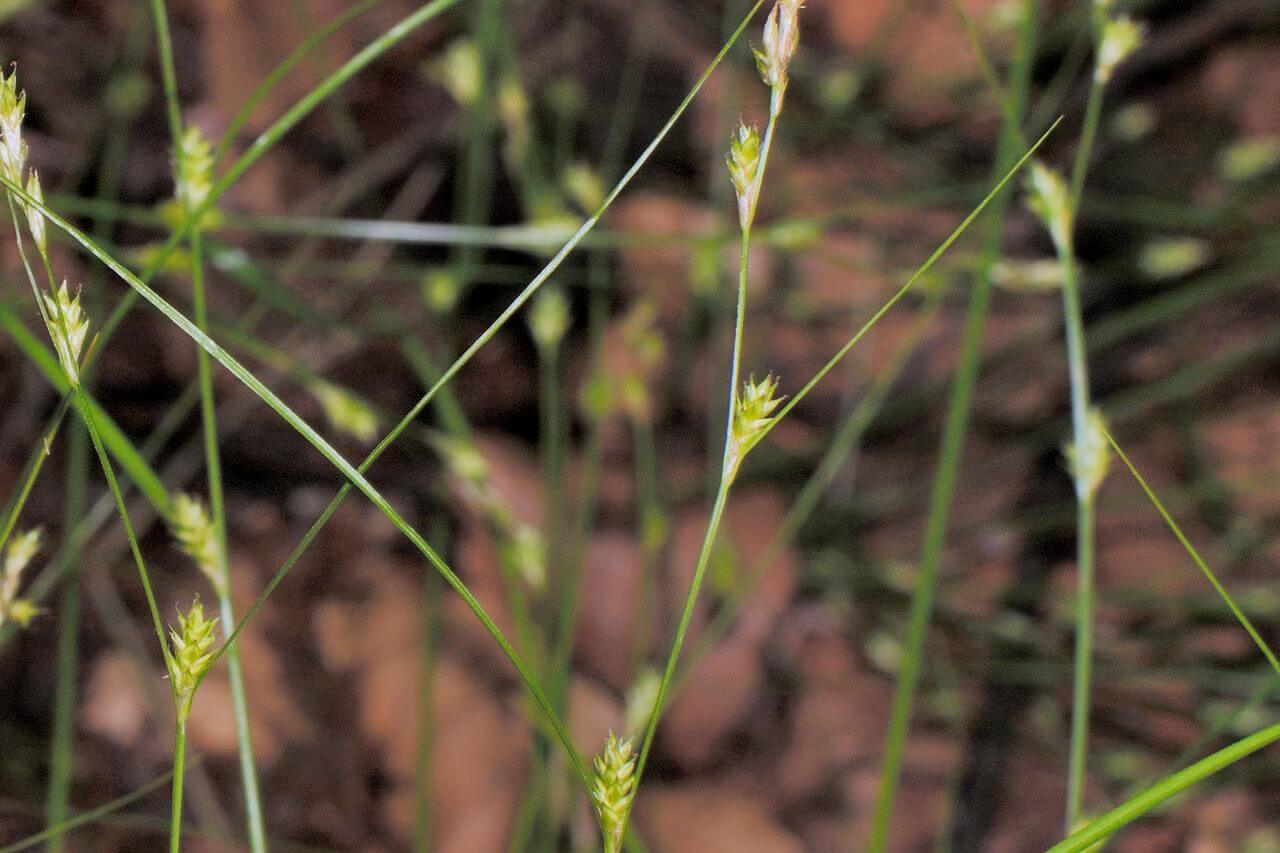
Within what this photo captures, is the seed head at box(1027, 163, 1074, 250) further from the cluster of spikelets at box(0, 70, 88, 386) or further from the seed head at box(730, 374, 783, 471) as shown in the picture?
the cluster of spikelets at box(0, 70, 88, 386)

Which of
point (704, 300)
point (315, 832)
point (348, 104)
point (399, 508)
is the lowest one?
point (315, 832)

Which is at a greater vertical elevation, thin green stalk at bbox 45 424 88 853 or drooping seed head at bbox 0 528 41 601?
thin green stalk at bbox 45 424 88 853

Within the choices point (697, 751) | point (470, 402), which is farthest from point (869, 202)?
point (697, 751)

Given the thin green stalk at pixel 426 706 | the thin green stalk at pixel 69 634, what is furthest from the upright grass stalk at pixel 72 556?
the thin green stalk at pixel 426 706

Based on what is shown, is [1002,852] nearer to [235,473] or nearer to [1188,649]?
[1188,649]

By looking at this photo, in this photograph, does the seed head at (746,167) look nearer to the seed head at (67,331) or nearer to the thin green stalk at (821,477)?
the seed head at (67,331)

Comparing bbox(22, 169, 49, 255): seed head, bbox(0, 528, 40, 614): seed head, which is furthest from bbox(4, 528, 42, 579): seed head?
bbox(22, 169, 49, 255): seed head
